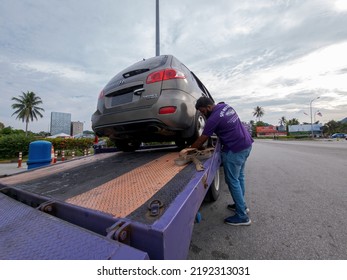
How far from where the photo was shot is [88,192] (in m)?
1.60

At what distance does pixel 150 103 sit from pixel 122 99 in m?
0.49

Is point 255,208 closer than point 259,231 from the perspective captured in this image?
No

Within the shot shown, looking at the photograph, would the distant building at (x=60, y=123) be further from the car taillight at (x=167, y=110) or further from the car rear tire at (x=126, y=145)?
the car taillight at (x=167, y=110)

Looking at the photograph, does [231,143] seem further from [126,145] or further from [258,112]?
[258,112]

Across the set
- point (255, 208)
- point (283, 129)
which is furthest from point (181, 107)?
point (283, 129)

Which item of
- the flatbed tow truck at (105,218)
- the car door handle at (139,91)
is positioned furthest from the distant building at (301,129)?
the flatbed tow truck at (105,218)

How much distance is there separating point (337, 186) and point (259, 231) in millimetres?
2845

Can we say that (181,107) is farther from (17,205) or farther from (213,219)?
(17,205)

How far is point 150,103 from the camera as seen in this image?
7.66ft

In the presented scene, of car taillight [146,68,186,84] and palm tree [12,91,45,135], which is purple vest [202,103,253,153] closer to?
car taillight [146,68,186,84]

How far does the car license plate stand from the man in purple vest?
2.97 ft

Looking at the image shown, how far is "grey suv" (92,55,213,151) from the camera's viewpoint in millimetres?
2336

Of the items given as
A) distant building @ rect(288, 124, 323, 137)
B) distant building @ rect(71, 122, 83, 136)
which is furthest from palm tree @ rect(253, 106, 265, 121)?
distant building @ rect(71, 122, 83, 136)
